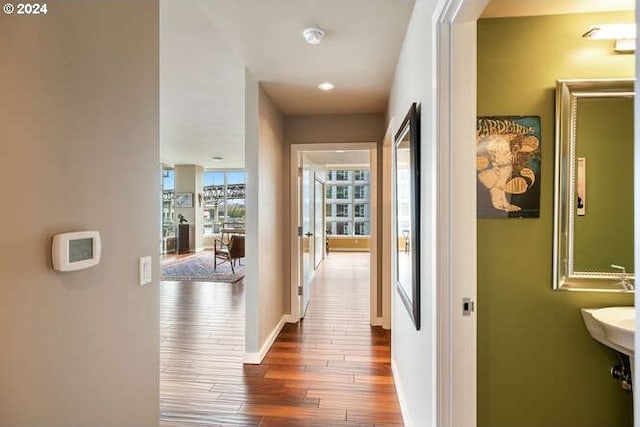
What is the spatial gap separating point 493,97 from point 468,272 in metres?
1.01

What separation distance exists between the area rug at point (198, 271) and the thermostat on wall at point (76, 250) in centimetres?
456

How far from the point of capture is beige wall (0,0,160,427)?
0.85 meters

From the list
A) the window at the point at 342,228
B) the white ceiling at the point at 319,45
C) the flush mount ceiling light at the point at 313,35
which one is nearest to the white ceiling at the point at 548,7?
the white ceiling at the point at 319,45

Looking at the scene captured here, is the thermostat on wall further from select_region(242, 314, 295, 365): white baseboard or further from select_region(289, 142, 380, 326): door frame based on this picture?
select_region(289, 142, 380, 326): door frame

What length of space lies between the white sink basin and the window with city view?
27.5ft

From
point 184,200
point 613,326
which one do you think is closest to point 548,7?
point 613,326

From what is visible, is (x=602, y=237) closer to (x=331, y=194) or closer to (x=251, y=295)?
(x=251, y=295)

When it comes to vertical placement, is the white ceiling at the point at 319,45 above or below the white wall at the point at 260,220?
above

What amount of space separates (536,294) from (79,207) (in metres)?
2.05

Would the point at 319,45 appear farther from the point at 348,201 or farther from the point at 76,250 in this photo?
the point at 348,201

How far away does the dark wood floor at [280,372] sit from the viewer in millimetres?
2162

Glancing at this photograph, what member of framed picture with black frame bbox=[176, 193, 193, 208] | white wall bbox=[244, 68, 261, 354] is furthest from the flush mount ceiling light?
framed picture with black frame bbox=[176, 193, 193, 208]

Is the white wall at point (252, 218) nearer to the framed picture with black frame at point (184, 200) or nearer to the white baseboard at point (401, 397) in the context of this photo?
the white baseboard at point (401, 397)

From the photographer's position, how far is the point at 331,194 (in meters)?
10.1
